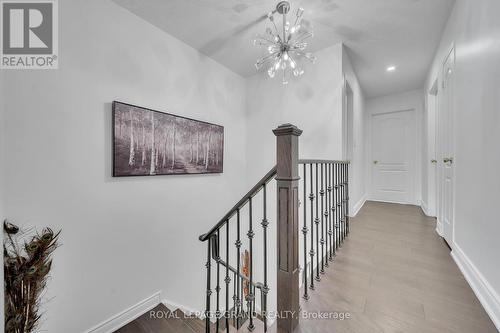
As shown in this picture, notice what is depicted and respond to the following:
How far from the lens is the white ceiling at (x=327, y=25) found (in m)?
2.14

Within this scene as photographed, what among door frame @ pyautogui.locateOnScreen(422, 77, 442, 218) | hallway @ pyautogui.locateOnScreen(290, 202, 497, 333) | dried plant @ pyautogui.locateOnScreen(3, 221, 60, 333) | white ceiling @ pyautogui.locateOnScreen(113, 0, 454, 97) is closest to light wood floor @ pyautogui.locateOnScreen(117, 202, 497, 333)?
hallway @ pyautogui.locateOnScreen(290, 202, 497, 333)

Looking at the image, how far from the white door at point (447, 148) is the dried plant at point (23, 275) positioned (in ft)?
12.0

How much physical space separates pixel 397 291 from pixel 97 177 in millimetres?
2743

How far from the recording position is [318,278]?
1716 millimetres

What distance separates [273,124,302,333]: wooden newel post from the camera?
1206 mm

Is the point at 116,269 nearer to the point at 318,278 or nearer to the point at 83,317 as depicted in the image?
the point at 83,317

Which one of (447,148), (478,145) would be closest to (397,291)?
(478,145)

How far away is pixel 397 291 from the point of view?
154 cm

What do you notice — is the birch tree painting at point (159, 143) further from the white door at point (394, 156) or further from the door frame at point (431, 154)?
the white door at point (394, 156)

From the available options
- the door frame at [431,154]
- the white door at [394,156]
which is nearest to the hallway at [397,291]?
the door frame at [431,154]

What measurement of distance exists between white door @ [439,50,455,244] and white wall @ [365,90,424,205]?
7.26 feet

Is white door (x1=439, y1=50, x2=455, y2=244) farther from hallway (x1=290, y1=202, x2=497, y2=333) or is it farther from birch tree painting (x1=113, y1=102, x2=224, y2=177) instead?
birch tree painting (x1=113, y1=102, x2=224, y2=177)

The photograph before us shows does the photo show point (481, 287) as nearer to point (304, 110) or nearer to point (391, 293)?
point (391, 293)

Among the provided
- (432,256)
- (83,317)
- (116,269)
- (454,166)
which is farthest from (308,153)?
(83,317)
